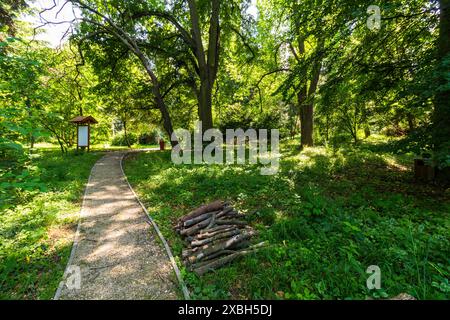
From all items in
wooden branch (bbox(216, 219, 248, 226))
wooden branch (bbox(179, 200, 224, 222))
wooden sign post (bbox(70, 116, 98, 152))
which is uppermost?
wooden sign post (bbox(70, 116, 98, 152))

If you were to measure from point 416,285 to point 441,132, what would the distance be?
4107mm

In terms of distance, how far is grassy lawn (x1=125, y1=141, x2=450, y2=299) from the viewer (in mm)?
3208

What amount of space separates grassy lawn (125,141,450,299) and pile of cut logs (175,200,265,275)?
20cm

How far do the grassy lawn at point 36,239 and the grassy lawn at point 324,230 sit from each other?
2022 millimetres

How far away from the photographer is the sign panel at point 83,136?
1672cm

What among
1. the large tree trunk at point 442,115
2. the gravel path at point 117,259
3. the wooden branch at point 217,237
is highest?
the large tree trunk at point 442,115

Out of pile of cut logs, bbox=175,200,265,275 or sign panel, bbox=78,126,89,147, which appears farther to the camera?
sign panel, bbox=78,126,89,147

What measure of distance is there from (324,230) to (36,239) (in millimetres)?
6037

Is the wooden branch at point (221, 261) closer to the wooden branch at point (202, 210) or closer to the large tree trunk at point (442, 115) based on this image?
the wooden branch at point (202, 210)

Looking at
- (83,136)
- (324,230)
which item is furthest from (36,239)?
(83,136)

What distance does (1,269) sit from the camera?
3723mm

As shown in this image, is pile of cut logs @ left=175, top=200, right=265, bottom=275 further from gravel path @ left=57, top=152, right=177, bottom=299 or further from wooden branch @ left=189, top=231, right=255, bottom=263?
gravel path @ left=57, top=152, right=177, bottom=299

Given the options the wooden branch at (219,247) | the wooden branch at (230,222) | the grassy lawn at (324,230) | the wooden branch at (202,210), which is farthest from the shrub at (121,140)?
the wooden branch at (219,247)

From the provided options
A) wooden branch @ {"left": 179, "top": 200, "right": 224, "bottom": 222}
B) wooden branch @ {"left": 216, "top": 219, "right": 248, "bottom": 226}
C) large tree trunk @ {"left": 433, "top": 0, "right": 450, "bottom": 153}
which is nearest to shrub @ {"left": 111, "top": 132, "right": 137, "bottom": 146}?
wooden branch @ {"left": 179, "top": 200, "right": 224, "bottom": 222}
